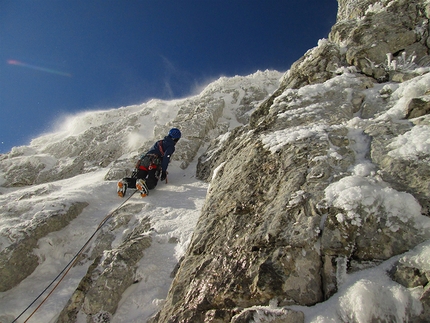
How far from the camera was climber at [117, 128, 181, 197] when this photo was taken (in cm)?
1041

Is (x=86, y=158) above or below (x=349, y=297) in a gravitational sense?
above

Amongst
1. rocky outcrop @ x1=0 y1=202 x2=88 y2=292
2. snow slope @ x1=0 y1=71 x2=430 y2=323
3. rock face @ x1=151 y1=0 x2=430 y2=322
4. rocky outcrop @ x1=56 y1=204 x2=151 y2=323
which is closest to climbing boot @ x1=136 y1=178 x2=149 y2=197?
snow slope @ x1=0 y1=71 x2=430 y2=323

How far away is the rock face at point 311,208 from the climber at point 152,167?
4.55 metres

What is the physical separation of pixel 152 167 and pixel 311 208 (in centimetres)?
823

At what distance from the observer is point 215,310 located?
364cm

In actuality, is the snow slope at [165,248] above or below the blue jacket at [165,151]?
below

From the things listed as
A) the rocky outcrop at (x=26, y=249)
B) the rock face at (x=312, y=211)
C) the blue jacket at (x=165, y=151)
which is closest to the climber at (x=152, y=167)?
the blue jacket at (x=165, y=151)

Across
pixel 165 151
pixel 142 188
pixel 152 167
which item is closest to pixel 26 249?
pixel 142 188

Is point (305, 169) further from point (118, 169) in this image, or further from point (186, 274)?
point (118, 169)

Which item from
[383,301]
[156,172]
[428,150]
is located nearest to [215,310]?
[383,301]

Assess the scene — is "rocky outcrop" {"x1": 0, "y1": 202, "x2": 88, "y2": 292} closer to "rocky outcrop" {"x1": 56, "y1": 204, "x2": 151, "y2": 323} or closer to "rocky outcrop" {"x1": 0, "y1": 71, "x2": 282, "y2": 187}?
"rocky outcrop" {"x1": 56, "y1": 204, "x2": 151, "y2": 323}

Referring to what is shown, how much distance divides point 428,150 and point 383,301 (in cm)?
275

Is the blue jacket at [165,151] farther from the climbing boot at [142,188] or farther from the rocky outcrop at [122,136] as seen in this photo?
the rocky outcrop at [122,136]

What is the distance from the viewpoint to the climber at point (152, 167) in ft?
34.1
